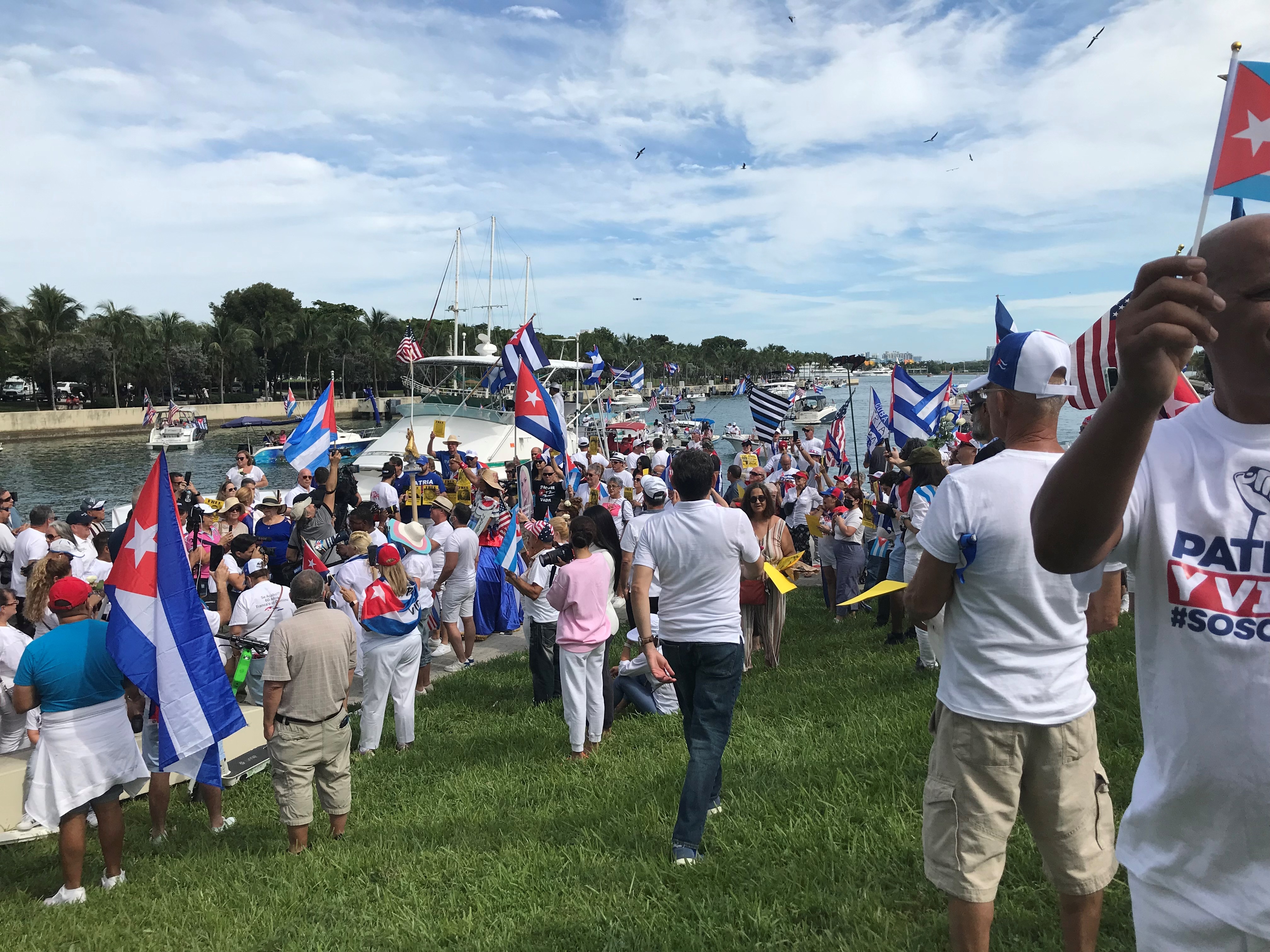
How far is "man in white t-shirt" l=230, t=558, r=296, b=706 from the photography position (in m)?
6.84

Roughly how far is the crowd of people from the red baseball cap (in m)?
0.02

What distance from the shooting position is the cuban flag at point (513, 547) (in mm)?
8990

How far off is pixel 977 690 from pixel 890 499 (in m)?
7.09

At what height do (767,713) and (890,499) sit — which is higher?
(890,499)

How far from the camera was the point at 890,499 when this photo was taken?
9438mm

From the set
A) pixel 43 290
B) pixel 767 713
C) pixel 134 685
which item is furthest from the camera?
pixel 43 290

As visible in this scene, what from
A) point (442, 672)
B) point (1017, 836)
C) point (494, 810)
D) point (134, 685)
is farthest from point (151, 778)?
point (1017, 836)

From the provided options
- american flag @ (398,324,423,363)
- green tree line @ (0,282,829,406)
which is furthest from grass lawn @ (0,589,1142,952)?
green tree line @ (0,282,829,406)

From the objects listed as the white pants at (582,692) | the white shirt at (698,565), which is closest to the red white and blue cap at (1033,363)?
the white shirt at (698,565)

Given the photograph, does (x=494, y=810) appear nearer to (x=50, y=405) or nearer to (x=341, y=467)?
(x=341, y=467)

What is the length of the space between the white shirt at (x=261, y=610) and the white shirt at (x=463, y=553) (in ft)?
7.76

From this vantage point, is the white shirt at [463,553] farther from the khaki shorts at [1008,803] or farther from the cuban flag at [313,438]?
the khaki shorts at [1008,803]

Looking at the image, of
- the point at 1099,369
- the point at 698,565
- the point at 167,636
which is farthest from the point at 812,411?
the point at 167,636

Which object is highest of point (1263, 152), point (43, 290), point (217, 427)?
point (43, 290)
